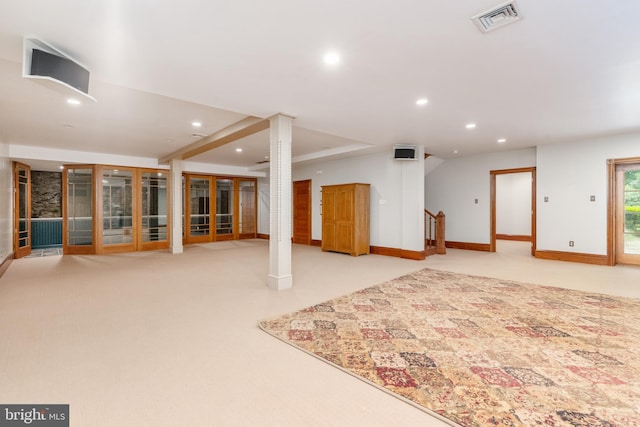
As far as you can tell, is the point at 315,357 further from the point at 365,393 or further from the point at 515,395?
the point at 515,395

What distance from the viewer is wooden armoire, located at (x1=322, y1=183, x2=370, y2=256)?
7.27 meters

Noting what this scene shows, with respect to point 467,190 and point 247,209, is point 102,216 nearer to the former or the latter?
point 247,209

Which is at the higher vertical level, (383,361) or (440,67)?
(440,67)

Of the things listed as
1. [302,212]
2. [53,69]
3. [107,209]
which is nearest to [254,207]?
[302,212]

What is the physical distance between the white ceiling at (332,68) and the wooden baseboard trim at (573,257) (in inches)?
102

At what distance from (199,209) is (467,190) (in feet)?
27.3

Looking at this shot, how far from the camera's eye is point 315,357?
240cm

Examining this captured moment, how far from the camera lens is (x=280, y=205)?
4293 millimetres

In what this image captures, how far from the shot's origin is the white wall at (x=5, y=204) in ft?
18.9

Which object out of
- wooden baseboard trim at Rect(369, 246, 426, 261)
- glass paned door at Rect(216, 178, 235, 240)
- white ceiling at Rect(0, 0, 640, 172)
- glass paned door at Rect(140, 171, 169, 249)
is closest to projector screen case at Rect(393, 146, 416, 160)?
white ceiling at Rect(0, 0, 640, 172)

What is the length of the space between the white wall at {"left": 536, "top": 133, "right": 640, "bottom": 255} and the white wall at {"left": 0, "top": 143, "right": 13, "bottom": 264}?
11.3m

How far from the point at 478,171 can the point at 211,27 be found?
7.63m

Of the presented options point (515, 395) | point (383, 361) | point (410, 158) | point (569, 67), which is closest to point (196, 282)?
point (383, 361)

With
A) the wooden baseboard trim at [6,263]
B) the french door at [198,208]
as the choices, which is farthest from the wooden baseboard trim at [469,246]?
→ the wooden baseboard trim at [6,263]
